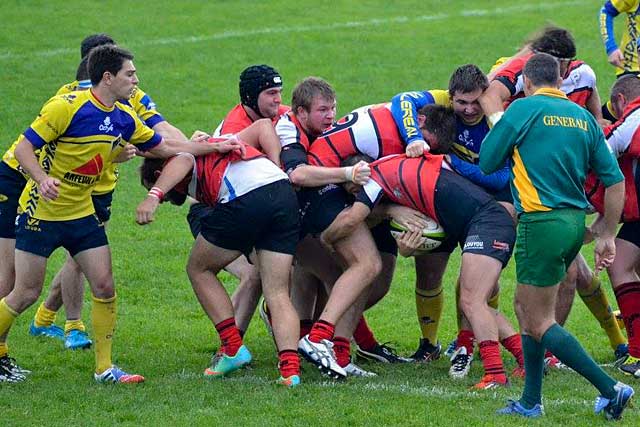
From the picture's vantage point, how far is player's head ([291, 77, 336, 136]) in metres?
9.20

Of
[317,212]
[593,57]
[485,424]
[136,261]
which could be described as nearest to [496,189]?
[317,212]

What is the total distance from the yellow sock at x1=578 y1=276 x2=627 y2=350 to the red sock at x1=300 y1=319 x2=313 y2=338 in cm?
217

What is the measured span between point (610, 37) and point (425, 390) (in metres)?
6.81

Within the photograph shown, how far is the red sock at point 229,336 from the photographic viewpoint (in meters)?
8.91

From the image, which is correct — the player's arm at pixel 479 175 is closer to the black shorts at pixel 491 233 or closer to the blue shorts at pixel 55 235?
the black shorts at pixel 491 233

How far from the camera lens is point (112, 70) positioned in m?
8.45

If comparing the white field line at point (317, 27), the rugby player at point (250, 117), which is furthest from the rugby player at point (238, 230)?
the white field line at point (317, 27)

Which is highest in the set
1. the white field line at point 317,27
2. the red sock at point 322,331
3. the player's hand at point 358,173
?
the player's hand at point 358,173

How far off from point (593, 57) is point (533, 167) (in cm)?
1408

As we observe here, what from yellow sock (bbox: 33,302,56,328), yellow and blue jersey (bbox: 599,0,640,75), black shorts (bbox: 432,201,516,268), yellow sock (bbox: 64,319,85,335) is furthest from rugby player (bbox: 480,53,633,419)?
yellow and blue jersey (bbox: 599,0,640,75)

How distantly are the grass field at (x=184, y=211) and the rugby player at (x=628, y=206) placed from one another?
0.72m

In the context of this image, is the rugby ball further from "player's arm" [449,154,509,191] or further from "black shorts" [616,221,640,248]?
"black shorts" [616,221,640,248]

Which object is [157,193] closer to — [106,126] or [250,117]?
[106,126]

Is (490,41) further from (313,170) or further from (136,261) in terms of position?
(313,170)
